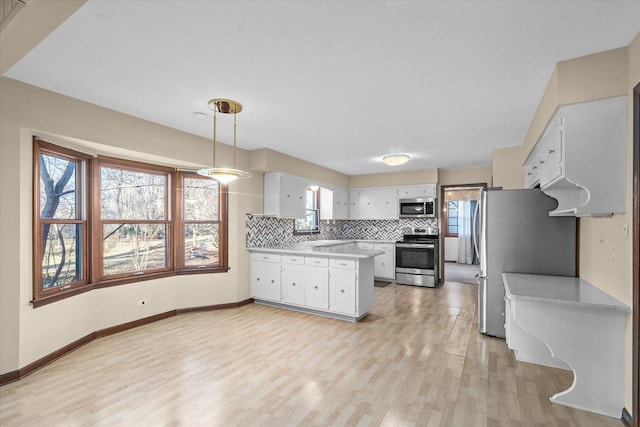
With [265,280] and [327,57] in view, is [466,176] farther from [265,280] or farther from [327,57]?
[327,57]

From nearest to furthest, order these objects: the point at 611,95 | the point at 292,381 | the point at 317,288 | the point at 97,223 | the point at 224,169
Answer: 1. the point at 611,95
2. the point at 292,381
3. the point at 224,169
4. the point at 97,223
5. the point at 317,288

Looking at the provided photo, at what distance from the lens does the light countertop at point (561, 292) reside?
206cm

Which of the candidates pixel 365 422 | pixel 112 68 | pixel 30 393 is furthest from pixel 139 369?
pixel 112 68

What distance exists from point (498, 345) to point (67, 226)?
15.7ft

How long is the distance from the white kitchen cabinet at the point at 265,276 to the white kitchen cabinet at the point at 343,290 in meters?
0.93

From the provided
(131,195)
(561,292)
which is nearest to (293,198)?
(131,195)

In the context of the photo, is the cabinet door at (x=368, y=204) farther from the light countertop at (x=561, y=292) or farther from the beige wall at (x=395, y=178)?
the light countertop at (x=561, y=292)

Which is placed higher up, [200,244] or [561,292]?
[200,244]

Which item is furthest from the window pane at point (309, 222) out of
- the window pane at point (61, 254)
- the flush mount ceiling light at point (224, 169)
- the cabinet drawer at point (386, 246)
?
the window pane at point (61, 254)

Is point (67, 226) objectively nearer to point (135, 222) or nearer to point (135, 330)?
point (135, 222)

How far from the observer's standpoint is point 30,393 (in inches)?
94.7

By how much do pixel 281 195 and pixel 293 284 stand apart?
1.46m

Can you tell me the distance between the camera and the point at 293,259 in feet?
15.4

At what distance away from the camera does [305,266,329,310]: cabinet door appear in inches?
173
